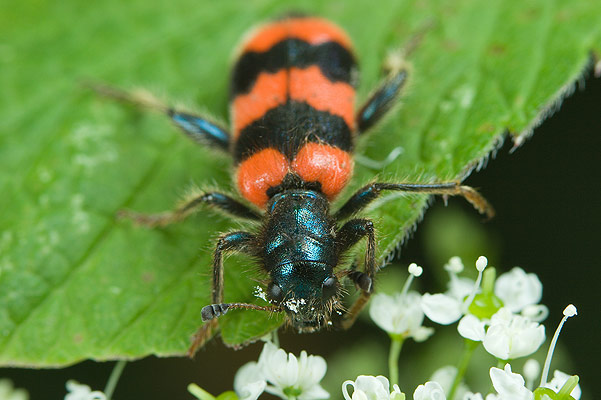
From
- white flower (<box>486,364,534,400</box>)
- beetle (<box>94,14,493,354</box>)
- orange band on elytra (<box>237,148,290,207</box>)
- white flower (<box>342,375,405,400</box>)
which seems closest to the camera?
white flower (<box>486,364,534,400</box>)

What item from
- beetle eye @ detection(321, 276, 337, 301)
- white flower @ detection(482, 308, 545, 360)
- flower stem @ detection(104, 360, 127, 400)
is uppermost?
white flower @ detection(482, 308, 545, 360)

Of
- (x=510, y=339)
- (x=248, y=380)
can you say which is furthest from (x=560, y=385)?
(x=248, y=380)

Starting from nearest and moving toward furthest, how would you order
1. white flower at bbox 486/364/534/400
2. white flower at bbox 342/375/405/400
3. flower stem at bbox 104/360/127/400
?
white flower at bbox 486/364/534/400
white flower at bbox 342/375/405/400
flower stem at bbox 104/360/127/400

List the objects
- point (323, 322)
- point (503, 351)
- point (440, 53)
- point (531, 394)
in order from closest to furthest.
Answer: point (531, 394) → point (503, 351) → point (323, 322) → point (440, 53)

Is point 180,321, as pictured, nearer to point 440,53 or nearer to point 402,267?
point 402,267

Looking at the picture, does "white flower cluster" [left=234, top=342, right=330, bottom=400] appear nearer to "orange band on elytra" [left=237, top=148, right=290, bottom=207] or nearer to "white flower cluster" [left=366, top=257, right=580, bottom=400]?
"white flower cluster" [left=366, top=257, right=580, bottom=400]

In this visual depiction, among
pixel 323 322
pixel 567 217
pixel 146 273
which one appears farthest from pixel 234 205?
pixel 567 217

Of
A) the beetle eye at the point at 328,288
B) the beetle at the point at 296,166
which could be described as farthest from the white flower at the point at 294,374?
the beetle eye at the point at 328,288

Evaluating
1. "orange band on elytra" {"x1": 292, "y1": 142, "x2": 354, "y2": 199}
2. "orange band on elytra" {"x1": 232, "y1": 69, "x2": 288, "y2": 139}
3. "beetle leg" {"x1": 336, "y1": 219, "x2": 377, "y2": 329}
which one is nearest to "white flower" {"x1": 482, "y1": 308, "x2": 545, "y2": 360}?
"beetle leg" {"x1": 336, "y1": 219, "x2": 377, "y2": 329}
